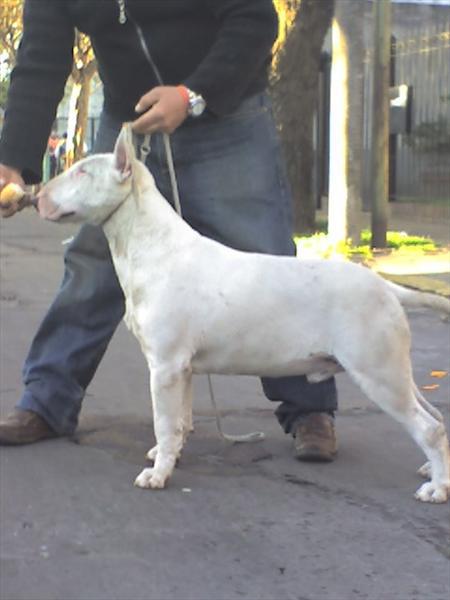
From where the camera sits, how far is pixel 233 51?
13.6 feet

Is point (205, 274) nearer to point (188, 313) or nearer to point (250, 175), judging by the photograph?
point (188, 313)

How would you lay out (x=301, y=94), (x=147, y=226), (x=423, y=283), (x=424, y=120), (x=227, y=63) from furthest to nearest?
1. (x=424, y=120)
2. (x=301, y=94)
3. (x=423, y=283)
4. (x=227, y=63)
5. (x=147, y=226)

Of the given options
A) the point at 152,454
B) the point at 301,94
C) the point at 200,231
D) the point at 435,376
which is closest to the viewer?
the point at 152,454

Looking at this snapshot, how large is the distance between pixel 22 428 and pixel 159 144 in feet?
4.00

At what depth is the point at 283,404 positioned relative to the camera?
4.59 meters

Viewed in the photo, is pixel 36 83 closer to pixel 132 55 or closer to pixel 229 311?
pixel 132 55

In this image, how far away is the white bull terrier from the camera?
3883 millimetres

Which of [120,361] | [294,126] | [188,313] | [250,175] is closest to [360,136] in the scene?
[294,126]

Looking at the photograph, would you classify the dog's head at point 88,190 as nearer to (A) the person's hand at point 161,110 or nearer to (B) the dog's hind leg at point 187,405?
(A) the person's hand at point 161,110

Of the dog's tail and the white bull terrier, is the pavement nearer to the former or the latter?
the white bull terrier

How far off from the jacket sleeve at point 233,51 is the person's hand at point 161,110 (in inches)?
5.3

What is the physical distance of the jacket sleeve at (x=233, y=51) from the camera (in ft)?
13.6

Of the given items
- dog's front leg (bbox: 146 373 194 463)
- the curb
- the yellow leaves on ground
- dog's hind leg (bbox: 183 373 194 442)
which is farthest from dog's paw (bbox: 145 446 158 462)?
the curb

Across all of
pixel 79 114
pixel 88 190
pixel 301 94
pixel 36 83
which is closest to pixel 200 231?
pixel 88 190
